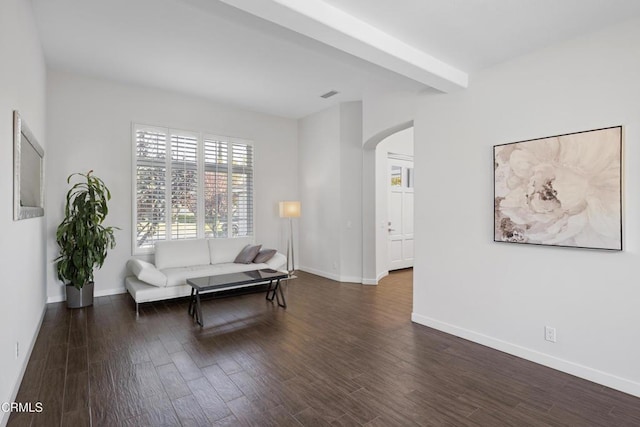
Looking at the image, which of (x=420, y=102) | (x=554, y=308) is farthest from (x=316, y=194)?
(x=554, y=308)

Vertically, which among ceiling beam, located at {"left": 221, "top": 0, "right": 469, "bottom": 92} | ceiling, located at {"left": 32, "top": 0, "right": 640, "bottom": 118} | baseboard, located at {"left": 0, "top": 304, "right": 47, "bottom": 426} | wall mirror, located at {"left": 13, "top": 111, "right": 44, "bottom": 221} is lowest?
baseboard, located at {"left": 0, "top": 304, "right": 47, "bottom": 426}

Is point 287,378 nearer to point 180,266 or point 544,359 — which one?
point 544,359

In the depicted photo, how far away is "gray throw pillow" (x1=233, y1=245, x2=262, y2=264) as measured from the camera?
5680 millimetres

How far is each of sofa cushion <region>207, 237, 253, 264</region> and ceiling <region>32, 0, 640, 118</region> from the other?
8.19 feet

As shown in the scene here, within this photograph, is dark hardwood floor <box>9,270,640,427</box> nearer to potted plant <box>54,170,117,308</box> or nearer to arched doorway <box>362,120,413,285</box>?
potted plant <box>54,170,117,308</box>

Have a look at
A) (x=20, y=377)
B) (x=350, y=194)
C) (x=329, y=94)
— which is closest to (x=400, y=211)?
(x=350, y=194)

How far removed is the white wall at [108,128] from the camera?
187 inches

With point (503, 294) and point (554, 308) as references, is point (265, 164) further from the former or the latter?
point (554, 308)

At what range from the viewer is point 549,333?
2.95 metres

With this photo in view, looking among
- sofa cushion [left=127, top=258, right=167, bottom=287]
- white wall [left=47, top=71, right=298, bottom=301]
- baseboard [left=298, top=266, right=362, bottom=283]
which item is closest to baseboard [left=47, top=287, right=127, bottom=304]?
white wall [left=47, top=71, right=298, bottom=301]

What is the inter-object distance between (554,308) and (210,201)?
5190 mm

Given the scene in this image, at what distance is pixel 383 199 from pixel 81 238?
4757mm

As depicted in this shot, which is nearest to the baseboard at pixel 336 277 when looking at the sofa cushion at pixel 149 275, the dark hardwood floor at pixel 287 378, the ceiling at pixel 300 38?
the dark hardwood floor at pixel 287 378

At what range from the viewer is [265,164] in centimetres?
680
